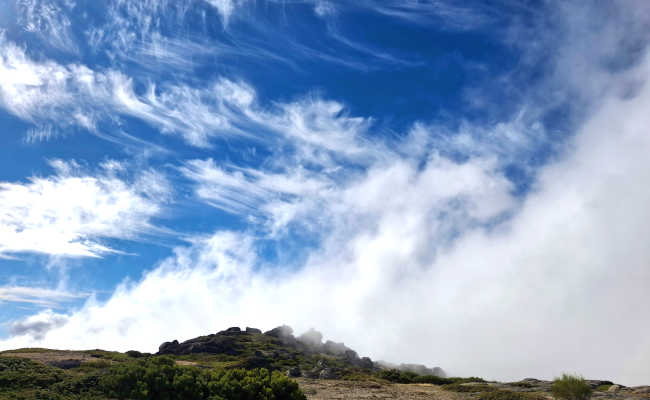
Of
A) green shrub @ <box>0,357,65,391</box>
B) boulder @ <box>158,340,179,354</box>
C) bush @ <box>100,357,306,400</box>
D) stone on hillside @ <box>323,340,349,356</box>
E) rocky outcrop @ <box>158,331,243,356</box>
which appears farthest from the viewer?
stone on hillside @ <box>323,340,349,356</box>

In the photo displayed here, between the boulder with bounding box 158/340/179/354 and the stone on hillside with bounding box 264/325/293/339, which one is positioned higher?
the stone on hillside with bounding box 264/325/293/339

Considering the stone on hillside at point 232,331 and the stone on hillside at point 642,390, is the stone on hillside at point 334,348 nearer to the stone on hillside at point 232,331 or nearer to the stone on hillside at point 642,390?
the stone on hillside at point 232,331

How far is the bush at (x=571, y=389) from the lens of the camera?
41.6 meters

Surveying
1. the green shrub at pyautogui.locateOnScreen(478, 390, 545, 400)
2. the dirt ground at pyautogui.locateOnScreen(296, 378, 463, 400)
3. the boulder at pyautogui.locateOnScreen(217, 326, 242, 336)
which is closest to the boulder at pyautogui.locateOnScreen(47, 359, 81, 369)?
the dirt ground at pyautogui.locateOnScreen(296, 378, 463, 400)

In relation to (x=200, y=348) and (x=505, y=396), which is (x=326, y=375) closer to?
(x=505, y=396)

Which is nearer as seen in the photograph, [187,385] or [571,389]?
[187,385]

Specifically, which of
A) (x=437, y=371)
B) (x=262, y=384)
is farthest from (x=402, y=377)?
(x=437, y=371)

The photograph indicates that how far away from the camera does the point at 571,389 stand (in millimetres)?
41812

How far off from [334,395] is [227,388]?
20.5m

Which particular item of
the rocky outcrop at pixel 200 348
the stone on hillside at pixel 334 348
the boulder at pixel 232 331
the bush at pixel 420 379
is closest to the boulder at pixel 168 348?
the rocky outcrop at pixel 200 348

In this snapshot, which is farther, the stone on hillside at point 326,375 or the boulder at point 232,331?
the boulder at point 232,331

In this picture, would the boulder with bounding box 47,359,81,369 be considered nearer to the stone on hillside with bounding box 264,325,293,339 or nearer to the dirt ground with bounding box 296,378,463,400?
the dirt ground with bounding box 296,378,463,400

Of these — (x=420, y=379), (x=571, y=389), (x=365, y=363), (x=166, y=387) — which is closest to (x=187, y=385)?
(x=166, y=387)

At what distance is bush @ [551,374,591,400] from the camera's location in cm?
4157
